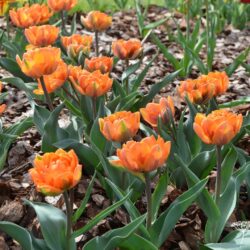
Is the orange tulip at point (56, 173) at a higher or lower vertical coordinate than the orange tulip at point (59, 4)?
higher

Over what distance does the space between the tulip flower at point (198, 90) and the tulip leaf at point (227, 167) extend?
0.31 m

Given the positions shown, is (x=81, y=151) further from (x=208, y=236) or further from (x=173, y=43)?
(x=173, y=43)

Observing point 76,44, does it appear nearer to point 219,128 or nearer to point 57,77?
point 57,77

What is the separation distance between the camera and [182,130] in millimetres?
2170

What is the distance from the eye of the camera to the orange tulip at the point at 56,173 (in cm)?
150

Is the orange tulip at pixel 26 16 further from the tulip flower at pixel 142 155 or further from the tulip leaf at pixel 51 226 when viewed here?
the tulip flower at pixel 142 155

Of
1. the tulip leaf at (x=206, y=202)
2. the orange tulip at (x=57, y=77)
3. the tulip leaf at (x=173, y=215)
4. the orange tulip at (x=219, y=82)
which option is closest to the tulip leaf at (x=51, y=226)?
the tulip leaf at (x=173, y=215)

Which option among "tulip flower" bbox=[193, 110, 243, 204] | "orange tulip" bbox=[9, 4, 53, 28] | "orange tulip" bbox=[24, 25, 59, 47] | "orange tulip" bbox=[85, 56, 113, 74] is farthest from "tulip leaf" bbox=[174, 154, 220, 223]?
"orange tulip" bbox=[9, 4, 53, 28]

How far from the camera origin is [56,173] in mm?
1493

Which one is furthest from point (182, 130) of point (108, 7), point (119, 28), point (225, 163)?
point (108, 7)

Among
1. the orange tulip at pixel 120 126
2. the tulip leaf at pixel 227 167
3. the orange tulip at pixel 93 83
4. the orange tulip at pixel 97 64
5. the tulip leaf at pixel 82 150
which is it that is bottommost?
the tulip leaf at pixel 82 150

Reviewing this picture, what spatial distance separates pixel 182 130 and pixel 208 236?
456 millimetres

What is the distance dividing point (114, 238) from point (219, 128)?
16.2 inches

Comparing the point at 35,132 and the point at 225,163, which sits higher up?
the point at 225,163
